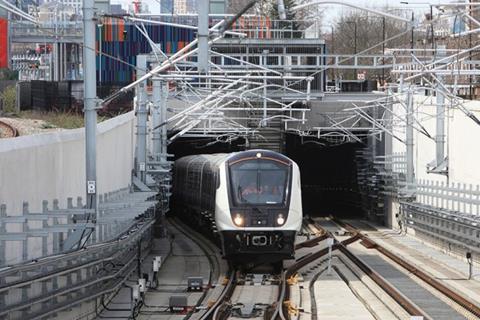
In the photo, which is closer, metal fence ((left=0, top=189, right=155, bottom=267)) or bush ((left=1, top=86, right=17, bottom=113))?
metal fence ((left=0, top=189, right=155, bottom=267))

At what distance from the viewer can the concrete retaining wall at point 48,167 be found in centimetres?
1543

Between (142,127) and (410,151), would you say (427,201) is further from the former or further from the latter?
(142,127)

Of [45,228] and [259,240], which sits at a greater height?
[45,228]

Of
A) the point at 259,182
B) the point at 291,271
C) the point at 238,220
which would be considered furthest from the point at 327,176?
the point at 238,220

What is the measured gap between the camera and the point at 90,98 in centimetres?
1866

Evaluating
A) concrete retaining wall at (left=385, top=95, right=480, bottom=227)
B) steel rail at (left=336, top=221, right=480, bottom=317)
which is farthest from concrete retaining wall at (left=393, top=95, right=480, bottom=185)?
steel rail at (left=336, top=221, right=480, bottom=317)

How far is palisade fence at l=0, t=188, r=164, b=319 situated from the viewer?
13344 mm

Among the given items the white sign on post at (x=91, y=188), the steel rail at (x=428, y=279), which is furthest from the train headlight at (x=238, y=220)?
the white sign on post at (x=91, y=188)

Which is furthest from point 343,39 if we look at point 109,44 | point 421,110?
A: point 421,110

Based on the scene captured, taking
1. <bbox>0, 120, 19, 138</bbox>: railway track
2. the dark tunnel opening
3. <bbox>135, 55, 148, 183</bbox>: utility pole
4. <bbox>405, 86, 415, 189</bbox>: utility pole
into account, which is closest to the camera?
<bbox>0, 120, 19, 138</bbox>: railway track

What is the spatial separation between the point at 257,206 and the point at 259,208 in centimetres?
7

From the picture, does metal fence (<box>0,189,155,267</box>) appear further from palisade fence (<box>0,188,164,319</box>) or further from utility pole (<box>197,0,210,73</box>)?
utility pole (<box>197,0,210,73</box>)

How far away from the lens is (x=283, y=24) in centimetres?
6341

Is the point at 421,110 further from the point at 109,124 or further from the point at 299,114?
the point at 109,124
